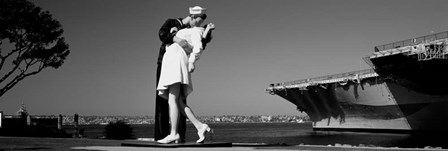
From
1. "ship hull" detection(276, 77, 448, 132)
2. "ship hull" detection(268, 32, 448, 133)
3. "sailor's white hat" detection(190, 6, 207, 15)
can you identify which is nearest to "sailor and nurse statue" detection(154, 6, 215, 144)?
"sailor's white hat" detection(190, 6, 207, 15)

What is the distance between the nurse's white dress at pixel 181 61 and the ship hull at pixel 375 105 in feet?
117

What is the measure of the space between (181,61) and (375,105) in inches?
1647

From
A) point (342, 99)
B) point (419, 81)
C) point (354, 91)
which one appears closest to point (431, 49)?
point (419, 81)

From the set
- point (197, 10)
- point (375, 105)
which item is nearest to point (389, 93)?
point (375, 105)

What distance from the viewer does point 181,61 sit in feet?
24.5

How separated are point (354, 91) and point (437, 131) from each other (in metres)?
8.33

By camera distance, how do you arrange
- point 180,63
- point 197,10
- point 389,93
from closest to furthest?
point 180,63 → point 197,10 → point 389,93

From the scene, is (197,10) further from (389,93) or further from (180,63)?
(389,93)

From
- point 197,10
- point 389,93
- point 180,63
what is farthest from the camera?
point 389,93

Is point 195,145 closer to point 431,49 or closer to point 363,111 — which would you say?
point 431,49

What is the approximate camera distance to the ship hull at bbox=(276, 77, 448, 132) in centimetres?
4166

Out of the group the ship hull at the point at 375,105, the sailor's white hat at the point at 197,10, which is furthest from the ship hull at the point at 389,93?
the sailor's white hat at the point at 197,10

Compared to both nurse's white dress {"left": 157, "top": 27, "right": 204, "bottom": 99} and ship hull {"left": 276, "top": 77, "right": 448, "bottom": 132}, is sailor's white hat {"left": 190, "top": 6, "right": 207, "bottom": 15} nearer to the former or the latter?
nurse's white dress {"left": 157, "top": 27, "right": 204, "bottom": 99}

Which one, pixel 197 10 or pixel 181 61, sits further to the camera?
pixel 197 10
